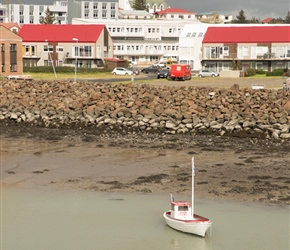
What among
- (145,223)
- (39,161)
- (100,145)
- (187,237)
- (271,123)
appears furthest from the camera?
(271,123)

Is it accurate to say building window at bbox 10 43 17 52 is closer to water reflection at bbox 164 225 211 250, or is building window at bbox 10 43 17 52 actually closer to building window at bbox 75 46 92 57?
building window at bbox 75 46 92 57

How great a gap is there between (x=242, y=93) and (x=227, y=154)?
1236 centimetres

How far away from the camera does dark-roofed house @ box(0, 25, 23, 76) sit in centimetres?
8194

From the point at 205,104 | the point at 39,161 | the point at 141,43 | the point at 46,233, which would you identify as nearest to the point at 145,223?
the point at 46,233

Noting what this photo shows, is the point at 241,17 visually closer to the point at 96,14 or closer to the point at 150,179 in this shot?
the point at 96,14

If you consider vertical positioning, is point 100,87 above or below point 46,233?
above

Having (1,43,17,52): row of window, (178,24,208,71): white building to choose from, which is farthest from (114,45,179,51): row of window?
(1,43,17,52): row of window

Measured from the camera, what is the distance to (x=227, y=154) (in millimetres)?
29391

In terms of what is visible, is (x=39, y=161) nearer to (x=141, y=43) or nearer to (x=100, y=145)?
(x=100, y=145)

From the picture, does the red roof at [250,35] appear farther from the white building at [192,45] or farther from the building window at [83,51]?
the building window at [83,51]

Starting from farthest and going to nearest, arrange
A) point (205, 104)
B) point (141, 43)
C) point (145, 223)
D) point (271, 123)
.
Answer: point (141, 43)
point (205, 104)
point (271, 123)
point (145, 223)

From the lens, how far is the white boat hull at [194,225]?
1798cm

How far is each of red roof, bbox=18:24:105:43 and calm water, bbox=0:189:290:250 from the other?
3348 inches

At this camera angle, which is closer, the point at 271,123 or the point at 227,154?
the point at 227,154
